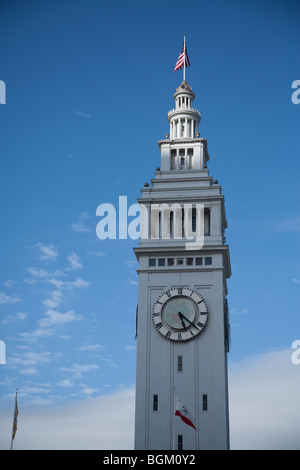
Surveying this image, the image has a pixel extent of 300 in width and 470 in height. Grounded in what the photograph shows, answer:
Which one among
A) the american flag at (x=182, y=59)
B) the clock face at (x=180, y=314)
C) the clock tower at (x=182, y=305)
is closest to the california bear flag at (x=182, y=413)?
the clock tower at (x=182, y=305)

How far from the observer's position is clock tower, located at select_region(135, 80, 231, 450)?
230 feet

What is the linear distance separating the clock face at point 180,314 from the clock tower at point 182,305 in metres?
0.09

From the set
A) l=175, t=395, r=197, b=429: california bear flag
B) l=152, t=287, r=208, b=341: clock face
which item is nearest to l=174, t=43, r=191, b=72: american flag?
l=152, t=287, r=208, b=341: clock face

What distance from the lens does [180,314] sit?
73562mm

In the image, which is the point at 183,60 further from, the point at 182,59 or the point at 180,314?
the point at 180,314

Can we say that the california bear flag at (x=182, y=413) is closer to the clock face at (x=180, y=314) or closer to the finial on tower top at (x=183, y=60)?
the clock face at (x=180, y=314)

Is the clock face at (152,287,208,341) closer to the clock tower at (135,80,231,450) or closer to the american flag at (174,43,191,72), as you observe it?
the clock tower at (135,80,231,450)

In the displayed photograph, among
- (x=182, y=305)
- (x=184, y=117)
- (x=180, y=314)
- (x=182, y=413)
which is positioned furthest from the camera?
(x=184, y=117)

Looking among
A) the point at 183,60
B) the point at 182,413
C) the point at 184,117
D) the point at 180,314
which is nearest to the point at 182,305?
the point at 180,314

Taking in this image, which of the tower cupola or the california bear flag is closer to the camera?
the california bear flag

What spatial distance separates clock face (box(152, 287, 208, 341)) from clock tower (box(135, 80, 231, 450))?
9 centimetres

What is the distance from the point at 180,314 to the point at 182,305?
1094 mm

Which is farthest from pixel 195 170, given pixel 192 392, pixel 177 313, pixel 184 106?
pixel 192 392
